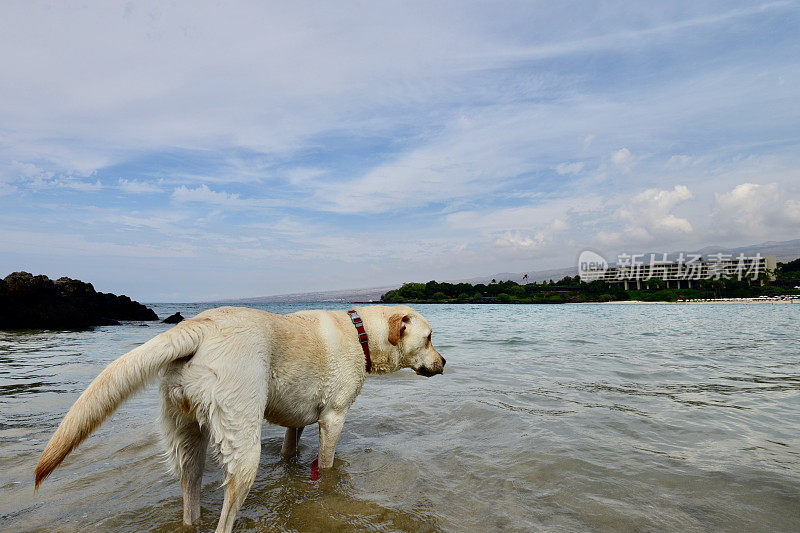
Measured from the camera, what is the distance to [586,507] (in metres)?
3.65

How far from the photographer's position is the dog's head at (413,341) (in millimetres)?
4742

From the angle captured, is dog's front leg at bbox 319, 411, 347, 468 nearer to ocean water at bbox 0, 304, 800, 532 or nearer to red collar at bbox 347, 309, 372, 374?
ocean water at bbox 0, 304, 800, 532

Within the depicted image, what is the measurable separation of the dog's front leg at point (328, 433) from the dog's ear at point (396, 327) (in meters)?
0.97

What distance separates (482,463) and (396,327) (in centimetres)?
187

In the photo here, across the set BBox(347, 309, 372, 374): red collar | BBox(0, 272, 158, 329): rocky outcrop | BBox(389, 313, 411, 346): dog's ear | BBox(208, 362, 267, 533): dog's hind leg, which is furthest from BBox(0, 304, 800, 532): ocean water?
BBox(0, 272, 158, 329): rocky outcrop

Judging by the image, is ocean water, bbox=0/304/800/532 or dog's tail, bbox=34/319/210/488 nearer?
dog's tail, bbox=34/319/210/488

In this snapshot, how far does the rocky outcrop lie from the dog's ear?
2296 cm

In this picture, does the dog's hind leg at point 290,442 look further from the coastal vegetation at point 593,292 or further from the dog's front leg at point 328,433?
the coastal vegetation at point 593,292

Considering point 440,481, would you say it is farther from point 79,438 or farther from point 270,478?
point 79,438

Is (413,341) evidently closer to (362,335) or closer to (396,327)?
(396,327)

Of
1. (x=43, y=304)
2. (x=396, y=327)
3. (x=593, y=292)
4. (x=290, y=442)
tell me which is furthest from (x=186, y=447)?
(x=593, y=292)

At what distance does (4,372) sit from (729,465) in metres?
13.7

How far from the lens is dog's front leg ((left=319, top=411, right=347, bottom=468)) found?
13.4 feet

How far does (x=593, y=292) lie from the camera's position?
12400cm
